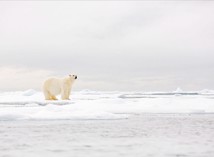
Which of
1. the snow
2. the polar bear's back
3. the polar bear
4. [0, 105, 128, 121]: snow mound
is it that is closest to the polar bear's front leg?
the polar bear

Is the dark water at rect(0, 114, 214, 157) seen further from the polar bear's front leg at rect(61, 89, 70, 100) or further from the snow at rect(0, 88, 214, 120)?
the polar bear's front leg at rect(61, 89, 70, 100)

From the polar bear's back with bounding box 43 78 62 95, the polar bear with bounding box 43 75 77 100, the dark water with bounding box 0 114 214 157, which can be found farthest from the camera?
the polar bear's back with bounding box 43 78 62 95

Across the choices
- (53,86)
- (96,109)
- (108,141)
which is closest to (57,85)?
(53,86)

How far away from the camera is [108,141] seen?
698 centimetres

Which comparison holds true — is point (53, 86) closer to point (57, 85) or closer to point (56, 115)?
point (57, 85)

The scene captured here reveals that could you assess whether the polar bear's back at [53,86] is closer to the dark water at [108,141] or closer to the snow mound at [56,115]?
the snow mound at [56,115]

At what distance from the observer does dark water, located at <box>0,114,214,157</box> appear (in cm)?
584

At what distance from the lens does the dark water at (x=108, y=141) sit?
584cm

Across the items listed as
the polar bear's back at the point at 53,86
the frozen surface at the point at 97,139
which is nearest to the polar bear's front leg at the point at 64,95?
the polar bear's back at the point at 53,86

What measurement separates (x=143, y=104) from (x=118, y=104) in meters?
1.04

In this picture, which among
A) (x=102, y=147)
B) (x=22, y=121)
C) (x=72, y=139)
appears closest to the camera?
(x=102, y=147)

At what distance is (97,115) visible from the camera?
11.9 metres

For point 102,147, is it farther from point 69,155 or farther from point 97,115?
point 97,115

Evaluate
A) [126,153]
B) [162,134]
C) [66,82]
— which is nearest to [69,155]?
[126,153]
